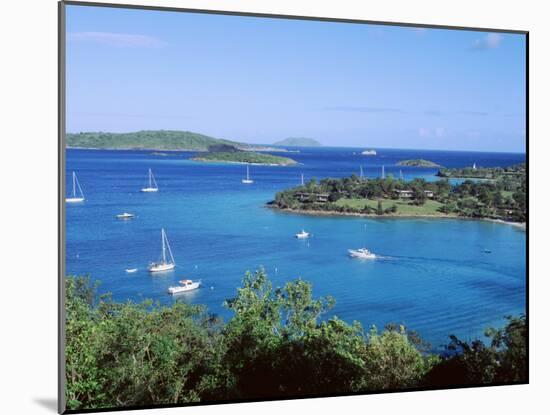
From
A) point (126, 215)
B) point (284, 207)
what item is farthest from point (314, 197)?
point (126, 215)

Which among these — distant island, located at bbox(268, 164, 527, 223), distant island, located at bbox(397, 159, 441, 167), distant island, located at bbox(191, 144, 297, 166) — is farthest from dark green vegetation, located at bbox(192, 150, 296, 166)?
distant island, located at bbox(397, 159, 441, 167)

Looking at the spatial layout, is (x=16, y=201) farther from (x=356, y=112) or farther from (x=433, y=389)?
(x=433, y=389)

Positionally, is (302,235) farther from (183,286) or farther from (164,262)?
(164,262)

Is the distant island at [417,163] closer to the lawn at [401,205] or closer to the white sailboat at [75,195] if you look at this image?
the lawn at [401,205]

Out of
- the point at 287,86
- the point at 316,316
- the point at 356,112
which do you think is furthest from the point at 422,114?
the point at 316,316

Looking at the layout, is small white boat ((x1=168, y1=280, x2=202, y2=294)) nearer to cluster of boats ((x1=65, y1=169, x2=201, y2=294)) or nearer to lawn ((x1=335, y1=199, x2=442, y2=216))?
cluster of boats ((x1=65, y1=169, x2=201, y2=294))
